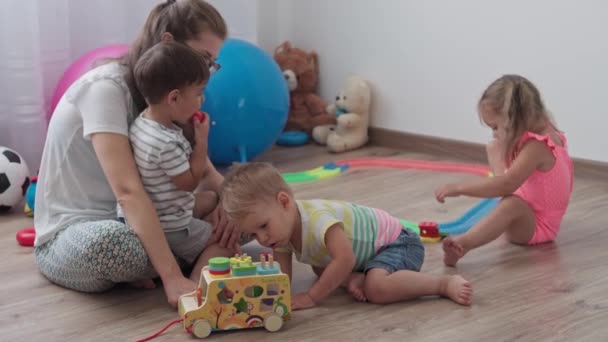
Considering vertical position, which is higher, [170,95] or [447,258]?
[170,95]

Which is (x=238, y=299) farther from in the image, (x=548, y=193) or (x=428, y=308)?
(x=548, y=193)

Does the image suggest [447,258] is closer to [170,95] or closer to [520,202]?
[520,202]

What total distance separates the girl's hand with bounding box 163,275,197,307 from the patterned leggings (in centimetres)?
8

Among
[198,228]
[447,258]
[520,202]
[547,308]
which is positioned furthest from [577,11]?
[198,228]

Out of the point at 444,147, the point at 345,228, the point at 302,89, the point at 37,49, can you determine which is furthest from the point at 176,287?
the point at 302,89

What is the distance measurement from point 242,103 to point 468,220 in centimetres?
102

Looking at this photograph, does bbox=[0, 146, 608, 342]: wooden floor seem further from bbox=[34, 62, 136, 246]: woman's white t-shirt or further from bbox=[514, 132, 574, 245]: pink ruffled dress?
bbox=[34, 62, 136, 246]: woman's white t-shirt

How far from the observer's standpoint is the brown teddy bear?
371cm

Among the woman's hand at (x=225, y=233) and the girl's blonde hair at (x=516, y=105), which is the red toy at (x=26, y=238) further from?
the girl's blonde hair at (x=516, y=105)

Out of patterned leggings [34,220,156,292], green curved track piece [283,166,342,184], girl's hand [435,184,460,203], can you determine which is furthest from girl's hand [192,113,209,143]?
green curved track piece [283,166,342,184]

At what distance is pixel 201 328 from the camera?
156 centimetres

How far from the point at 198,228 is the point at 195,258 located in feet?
0.25

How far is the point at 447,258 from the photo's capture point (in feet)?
6.56

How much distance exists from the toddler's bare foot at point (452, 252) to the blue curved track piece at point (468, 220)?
224 millimetres
